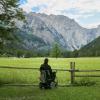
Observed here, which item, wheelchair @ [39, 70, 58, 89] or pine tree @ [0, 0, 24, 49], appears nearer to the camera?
wheelchair @ [39, 70, 58, 89]

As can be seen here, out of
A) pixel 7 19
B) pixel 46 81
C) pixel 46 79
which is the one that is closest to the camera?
pixel 46 81

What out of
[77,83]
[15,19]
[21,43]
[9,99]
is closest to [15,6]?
[15,19]

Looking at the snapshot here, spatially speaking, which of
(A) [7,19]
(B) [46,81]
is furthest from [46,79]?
(A) [7,19]

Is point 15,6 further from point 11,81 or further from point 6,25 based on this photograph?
point 11,81

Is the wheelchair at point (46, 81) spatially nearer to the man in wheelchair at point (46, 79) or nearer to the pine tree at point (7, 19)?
the man in wheelchair at point (46, 79)

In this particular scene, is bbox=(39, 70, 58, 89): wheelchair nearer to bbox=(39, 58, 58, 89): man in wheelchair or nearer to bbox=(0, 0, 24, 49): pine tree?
bbox=(39, 58, 58, 89): man in wheelchair

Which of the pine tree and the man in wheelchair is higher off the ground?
the pine tree

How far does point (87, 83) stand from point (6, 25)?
7543 millimetres

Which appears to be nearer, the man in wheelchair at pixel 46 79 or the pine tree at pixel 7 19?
the man in wheelchair at pixel 46 79

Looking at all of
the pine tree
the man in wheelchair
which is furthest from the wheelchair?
the pine tree

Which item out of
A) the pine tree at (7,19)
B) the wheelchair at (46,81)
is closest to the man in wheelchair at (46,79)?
the wheelchair at (46,81)

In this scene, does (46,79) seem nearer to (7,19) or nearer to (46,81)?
(46,81)

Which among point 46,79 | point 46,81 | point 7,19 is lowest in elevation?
point 46,81

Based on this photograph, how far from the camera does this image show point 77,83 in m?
26.1
